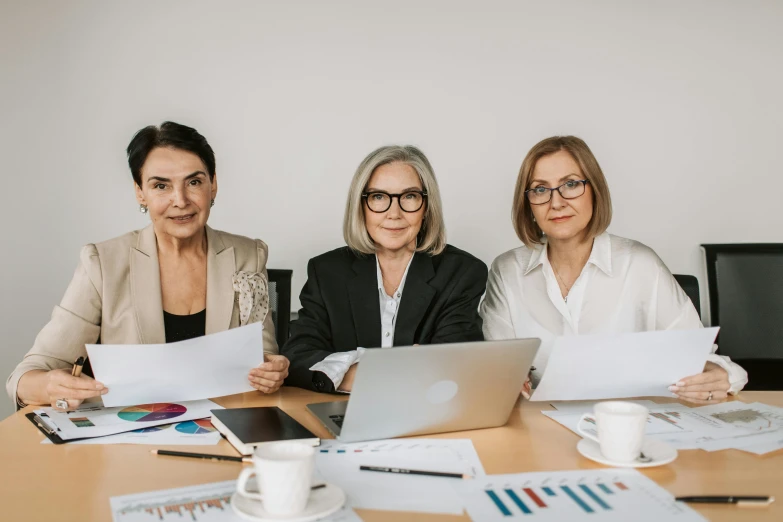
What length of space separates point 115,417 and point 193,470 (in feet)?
1.24

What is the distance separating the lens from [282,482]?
883mm

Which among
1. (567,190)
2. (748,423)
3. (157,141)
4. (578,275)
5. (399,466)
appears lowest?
(748,423)

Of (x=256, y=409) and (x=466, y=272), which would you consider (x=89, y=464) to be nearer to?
(x=256, y=409)

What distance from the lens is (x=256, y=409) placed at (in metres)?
1.39

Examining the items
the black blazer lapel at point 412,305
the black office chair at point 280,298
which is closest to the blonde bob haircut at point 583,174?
the black blazer lapel at point 412,305

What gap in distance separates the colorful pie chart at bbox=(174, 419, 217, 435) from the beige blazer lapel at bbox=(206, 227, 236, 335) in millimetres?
573

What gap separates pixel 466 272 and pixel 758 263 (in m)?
1.27

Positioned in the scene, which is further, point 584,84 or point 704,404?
point 584,84

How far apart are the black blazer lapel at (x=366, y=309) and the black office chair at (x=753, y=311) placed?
1.38 meters

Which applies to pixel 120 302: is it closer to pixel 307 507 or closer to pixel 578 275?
pixel 307 507

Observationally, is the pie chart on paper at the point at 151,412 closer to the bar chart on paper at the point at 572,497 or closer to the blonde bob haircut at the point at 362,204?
the bar chart on paper at the point at 572,497

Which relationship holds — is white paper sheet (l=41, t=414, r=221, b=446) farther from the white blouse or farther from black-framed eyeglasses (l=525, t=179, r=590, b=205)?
black-framed eyeglasses (l=525, t=179, r=590, b=205)

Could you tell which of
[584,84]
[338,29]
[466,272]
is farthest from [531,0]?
[466,272]

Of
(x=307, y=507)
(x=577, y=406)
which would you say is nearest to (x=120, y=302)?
(x=307, y=507)
